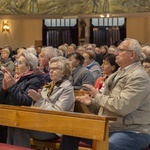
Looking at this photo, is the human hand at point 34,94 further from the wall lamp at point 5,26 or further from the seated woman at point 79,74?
the wall lamp at point 5,26

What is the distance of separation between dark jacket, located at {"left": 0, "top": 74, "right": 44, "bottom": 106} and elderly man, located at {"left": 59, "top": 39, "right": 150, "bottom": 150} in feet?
3.36

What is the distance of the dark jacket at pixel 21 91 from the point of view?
4762 millimetres

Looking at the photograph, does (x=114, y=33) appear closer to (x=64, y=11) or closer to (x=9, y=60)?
(x=64, y=11)

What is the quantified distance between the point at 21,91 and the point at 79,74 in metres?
2.33

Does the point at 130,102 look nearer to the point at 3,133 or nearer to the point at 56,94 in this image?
the point at 56,94

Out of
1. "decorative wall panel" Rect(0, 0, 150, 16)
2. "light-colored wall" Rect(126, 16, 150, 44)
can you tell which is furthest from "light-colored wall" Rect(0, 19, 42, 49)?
"light-colored wall" Rect(126, 16, 150, 44)

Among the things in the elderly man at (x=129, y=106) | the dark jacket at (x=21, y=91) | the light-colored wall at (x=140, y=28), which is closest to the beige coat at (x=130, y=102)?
the elderly man at (x=129, y=106)

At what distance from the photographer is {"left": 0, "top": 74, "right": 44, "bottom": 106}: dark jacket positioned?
15.6 feet

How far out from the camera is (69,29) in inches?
819

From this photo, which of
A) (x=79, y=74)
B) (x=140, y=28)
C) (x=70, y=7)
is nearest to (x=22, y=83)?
(x=79, y=74)

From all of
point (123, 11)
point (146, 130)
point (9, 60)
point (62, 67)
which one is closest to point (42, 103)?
point (62, 67)

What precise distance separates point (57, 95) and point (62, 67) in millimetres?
378

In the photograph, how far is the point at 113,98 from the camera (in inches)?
157

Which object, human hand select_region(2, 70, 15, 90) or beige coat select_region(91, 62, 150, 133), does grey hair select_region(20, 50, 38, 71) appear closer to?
human hand select_region(2, 70, 15, 90)
